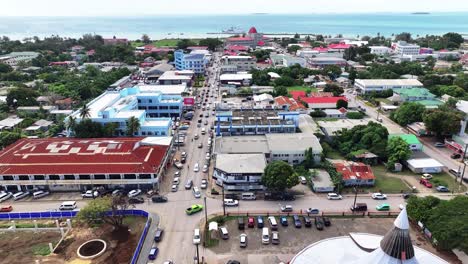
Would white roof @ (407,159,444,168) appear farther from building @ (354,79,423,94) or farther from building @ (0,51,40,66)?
building @ (0,51,40,66)

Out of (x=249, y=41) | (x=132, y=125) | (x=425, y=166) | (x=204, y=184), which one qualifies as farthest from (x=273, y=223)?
(x=249, y=41)

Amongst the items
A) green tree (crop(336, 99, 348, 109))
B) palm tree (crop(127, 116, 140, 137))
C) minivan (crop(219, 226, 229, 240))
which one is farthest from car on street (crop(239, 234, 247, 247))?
green tree (crop(336, 99, 348, 109))

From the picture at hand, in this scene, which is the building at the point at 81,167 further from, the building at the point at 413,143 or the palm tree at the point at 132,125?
the building at the point at 413,143

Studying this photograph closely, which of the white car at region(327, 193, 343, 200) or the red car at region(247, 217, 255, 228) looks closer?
the red car at region(247, 217, 255, 228)

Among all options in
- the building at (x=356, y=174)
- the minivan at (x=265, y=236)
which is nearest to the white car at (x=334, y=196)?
the building at (x=356, y=174)

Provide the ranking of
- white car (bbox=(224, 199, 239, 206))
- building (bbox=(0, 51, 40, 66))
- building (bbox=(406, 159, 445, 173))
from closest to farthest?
white car (bbox=(224, 199, 239, 206))
building (bbox=(406, 159, 445, 173))
building (bbox=(0, 51, 40, 66))
